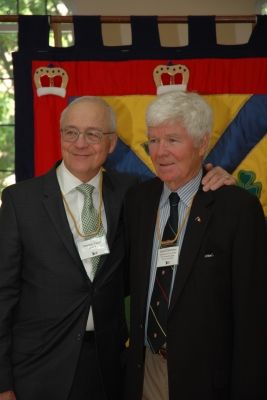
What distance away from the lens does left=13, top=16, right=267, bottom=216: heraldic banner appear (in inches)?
126

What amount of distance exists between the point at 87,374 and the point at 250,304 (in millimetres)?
739

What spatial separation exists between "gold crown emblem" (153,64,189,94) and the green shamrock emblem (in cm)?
71

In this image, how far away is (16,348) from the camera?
190 cm

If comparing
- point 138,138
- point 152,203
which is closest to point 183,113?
point 152,203

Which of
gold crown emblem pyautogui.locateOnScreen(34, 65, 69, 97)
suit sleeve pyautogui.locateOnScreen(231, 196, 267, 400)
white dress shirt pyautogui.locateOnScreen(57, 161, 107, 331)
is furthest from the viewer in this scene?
gold crown emblem pyautogui.locateOnScreen(34, 65, 69, 97)

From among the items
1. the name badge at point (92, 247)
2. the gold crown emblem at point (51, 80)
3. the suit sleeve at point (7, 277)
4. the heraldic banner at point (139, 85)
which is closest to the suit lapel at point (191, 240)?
the name badge at point (92, 247)

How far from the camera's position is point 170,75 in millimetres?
3221

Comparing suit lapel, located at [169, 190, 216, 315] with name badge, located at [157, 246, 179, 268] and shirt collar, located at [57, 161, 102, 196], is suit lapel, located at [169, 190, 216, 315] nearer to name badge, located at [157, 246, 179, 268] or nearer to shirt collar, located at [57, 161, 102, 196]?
name badge, located at [157, 246, 179, 268]

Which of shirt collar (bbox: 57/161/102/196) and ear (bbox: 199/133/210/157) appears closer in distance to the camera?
ear (bbox: 199/133/210/157)

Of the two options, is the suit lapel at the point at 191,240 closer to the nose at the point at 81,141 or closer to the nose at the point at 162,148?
the nose at the point at 162,148

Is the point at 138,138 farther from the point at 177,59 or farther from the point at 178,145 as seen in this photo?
the point at 178,145

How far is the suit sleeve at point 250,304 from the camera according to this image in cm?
157

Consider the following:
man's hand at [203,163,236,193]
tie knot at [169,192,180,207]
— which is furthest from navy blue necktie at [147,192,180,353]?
man's hand at [203,163,236,193]

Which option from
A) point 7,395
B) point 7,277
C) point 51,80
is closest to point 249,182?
point 51,80
